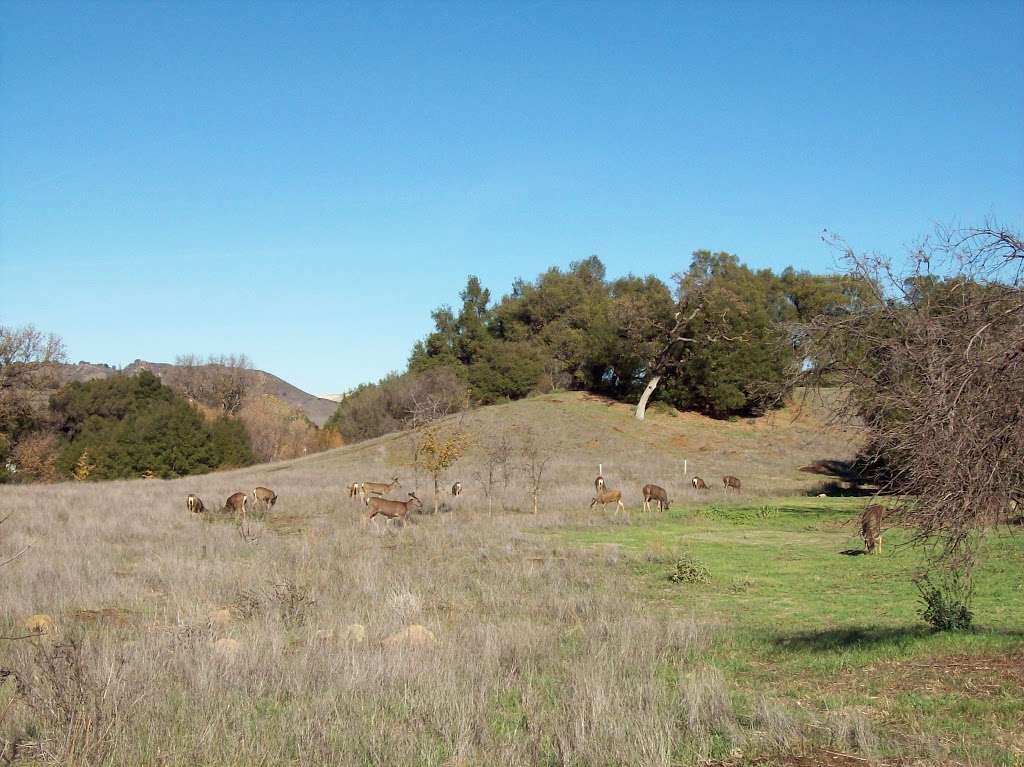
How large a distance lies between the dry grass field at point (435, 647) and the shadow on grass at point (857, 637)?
115 millimetres

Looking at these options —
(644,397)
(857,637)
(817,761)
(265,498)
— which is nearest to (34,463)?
(265,498)

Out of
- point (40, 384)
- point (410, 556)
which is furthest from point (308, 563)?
point (40, 384)

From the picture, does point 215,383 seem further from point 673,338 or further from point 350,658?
point 350,658

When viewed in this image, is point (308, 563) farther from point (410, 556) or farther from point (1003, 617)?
point (1003, 617)

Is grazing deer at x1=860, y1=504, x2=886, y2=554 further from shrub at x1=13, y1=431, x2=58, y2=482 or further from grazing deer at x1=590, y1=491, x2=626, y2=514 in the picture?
shrub at x1=13, y1=431, x2=58, y2=482

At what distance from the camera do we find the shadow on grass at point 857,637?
1023 cm

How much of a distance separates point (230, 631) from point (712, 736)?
280 inches

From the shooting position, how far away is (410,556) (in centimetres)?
1978

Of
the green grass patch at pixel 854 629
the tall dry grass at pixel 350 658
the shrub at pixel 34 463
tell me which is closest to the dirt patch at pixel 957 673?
the green grass patch at pixel 854 629

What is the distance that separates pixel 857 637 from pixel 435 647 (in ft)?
17.5

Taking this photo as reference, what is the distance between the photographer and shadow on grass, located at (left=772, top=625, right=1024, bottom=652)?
1023cm

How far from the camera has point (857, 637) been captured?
1096 cm

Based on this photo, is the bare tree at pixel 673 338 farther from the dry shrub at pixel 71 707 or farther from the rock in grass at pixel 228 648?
the dry shrub at pixel 71 707

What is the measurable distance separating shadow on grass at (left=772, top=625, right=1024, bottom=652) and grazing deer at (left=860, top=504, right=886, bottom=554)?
6.33 metres
